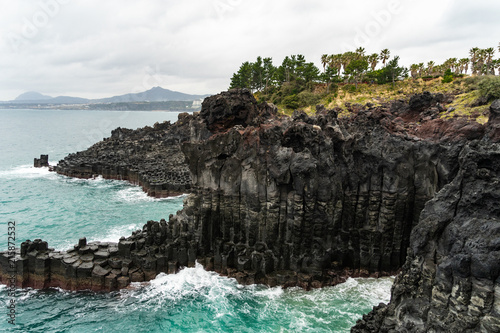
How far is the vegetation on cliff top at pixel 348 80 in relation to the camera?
74312mm

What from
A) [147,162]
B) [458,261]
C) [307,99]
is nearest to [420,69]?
[307,99]

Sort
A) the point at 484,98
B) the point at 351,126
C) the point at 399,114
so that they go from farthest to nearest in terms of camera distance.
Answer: the point at 399,114 < the point at 484,98 < the point at 351,126

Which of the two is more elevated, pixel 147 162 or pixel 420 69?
pixel 420 69

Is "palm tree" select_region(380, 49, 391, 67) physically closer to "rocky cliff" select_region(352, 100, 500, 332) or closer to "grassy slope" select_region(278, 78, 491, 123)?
"grassy slope" select_region(278, 78, 491, 123)

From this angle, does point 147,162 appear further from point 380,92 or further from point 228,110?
point 380,92

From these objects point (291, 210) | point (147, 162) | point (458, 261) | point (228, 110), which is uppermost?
Answer: point (228, 110)

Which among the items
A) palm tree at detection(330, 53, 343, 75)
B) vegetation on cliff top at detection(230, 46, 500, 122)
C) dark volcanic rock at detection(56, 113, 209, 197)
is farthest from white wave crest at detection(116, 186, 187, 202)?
palm tree at detection(330, 53, 343, 75)

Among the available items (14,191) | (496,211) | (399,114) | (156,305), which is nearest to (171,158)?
(14,191)

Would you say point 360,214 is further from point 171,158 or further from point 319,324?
point 171,158

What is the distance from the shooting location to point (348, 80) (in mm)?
91312

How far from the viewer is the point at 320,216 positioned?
70.2 feet

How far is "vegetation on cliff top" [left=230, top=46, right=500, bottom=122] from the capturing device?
74.3 metres

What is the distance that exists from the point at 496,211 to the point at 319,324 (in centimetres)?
1086

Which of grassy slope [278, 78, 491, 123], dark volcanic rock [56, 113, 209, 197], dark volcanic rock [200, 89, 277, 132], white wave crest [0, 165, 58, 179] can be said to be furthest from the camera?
grassy slope [278, 78, 491, 123]
